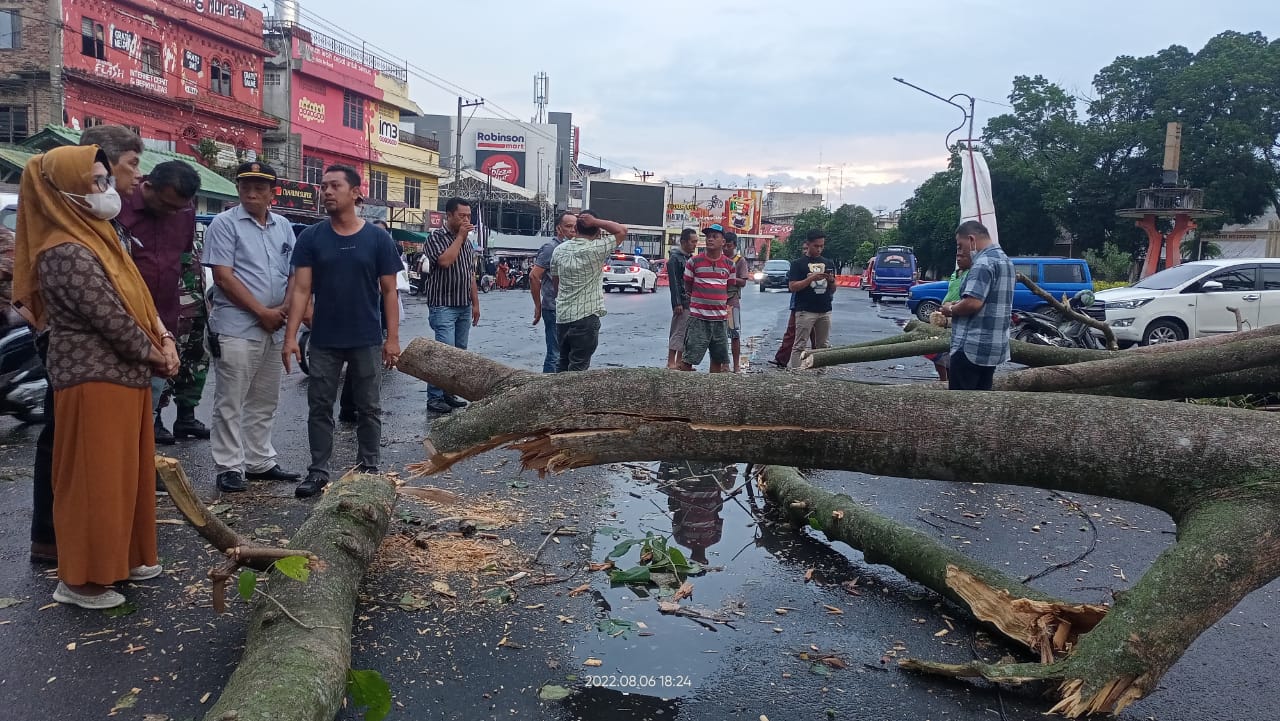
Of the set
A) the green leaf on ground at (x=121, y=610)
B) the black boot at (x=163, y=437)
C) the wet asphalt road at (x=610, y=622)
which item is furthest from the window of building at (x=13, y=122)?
the green leaf on ground at (x=121, y=610)

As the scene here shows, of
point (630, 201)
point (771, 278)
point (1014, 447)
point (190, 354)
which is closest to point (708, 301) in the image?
point (190, 354)

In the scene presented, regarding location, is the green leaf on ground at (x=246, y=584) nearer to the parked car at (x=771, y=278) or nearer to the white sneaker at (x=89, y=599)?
the white sneaker at (x=89, y=599)

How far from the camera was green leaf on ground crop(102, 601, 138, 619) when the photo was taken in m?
3.30

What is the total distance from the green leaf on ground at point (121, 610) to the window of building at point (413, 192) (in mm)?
44601

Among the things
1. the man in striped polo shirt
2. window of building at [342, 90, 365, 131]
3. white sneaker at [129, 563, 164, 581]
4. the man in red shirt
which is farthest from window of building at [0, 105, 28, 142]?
white sneaker at [129, 563, 164, 581]

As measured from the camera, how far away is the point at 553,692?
289 centimetres

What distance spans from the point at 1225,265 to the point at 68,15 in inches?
1228

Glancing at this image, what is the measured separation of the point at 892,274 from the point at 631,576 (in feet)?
91.0

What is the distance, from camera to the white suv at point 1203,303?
13.6m

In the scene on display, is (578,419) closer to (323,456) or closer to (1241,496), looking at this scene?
(1241,496)

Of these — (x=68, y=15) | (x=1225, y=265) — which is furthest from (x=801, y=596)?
(x=68, y=15)

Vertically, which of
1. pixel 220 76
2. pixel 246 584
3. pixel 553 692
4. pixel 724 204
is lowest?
pixel 553 692

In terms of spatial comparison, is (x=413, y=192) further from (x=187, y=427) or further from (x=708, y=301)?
(x=187, y=427)

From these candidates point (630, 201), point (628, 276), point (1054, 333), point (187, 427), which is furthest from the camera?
point (630, 201)
